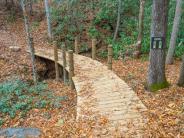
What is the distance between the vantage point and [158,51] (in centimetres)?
729

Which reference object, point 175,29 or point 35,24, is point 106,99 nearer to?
point 175,29

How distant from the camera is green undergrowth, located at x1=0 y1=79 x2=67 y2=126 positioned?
895 cm

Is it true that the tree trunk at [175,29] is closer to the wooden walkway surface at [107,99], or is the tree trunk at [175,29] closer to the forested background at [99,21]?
the wooden walkway surface at [107,99]

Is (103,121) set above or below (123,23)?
below

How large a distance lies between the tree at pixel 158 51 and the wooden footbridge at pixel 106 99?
770 millimetres

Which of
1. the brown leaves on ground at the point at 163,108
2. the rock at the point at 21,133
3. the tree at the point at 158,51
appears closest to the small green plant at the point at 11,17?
the brown leaves on ground at the point at 163,108

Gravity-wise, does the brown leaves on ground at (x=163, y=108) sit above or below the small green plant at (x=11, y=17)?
below

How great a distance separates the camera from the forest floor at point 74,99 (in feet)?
18.9

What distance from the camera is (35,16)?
Result: 19922 millimetres

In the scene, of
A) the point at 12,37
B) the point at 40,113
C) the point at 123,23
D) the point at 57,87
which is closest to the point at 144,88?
the point at 40,113

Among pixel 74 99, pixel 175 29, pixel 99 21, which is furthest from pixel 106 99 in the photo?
pixel 99 21

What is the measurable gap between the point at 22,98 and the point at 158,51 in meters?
5.61

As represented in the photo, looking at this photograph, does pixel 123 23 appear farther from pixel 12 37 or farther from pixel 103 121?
pixel 103 121

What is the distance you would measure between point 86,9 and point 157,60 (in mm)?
12185
